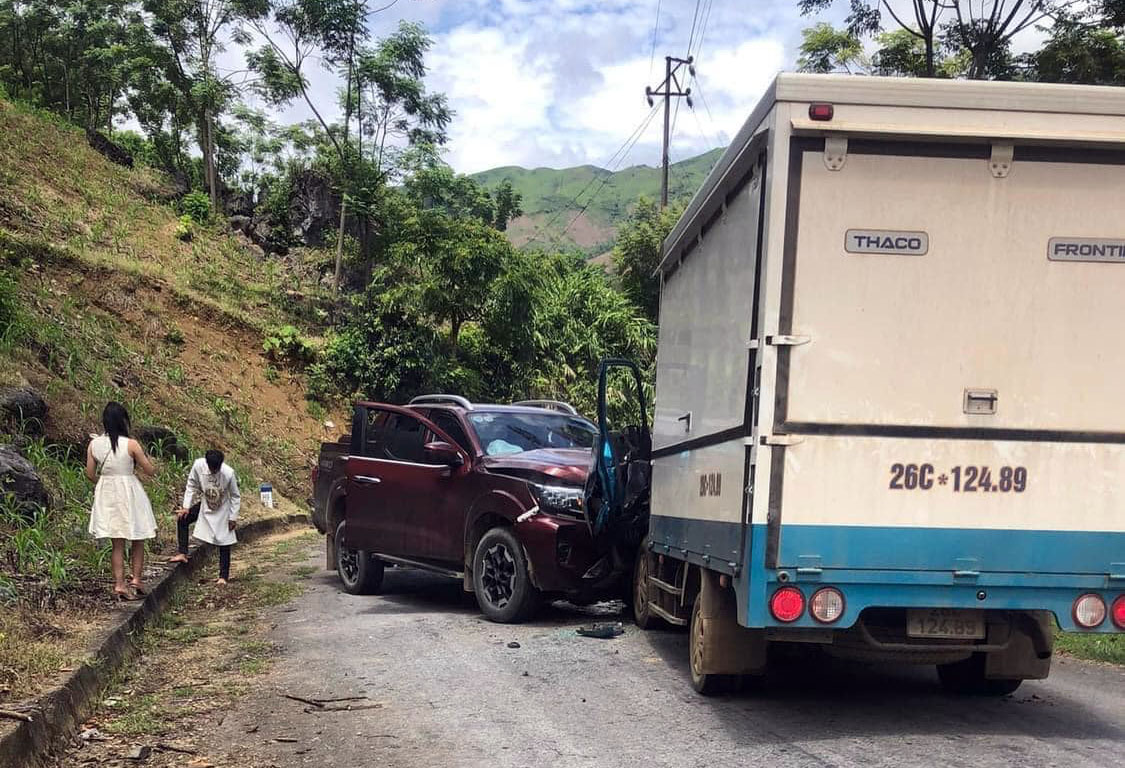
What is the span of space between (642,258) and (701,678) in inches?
1188

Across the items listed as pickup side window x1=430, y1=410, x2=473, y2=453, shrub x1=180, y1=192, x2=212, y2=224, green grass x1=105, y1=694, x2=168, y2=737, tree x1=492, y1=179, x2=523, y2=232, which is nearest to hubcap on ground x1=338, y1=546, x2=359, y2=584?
pickup side window x1=430, y1=410, x2=473, y2=453

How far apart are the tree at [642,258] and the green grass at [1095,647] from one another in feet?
86.1

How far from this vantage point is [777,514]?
5.12m

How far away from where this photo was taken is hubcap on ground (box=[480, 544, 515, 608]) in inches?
349

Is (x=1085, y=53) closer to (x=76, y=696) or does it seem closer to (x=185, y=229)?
(x=76, y=696)

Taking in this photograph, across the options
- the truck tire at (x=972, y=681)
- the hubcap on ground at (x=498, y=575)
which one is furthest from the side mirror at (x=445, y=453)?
the truck tire at (x=972, y=681)

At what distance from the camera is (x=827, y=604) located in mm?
5172

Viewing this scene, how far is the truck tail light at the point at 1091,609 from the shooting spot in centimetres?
520

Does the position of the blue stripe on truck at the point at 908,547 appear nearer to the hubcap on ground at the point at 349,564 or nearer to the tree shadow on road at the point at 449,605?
the tree shadow on road at the point at 449,605

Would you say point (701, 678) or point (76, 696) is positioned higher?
point (701, 678)

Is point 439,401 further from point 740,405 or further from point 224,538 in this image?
point 740,405

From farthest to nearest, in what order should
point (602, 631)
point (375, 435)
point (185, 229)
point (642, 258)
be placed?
1. point (642, 258)
2. point (185, 229)
3. point (375, 435)
4. point (602, 631)

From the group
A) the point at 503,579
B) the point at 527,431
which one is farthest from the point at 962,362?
the point at 527,431

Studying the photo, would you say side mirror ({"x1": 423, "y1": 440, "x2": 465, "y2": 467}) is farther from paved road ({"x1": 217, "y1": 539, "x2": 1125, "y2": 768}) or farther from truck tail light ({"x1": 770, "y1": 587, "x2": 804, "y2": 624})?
truck tail light ({"x1": 770, "y1": 587, "x2": 804, "y2": 624})
